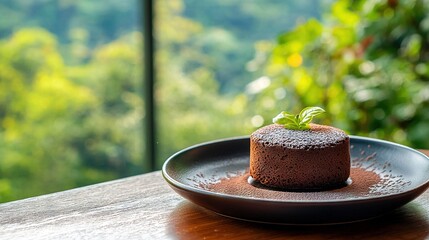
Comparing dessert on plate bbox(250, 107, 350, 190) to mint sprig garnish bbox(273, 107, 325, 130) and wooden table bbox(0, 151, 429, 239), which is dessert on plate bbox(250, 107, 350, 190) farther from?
wooden table bbox(0, 151, 429, 239)

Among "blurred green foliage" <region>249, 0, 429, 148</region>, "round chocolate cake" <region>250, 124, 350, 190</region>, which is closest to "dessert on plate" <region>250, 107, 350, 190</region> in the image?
"round chocolate cake" <region>250, 124, 350, 190</region>

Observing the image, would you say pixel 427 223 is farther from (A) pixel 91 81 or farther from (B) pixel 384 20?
(A) pixel 91 81

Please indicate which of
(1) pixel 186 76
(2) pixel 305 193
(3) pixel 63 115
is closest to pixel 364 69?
(1) pixel 186 76

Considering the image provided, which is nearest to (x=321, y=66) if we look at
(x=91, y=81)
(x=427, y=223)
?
(x=91, y=81)

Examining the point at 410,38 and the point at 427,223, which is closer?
the point at 427,223

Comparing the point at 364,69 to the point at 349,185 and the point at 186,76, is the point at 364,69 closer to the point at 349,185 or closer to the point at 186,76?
the point at 186,76

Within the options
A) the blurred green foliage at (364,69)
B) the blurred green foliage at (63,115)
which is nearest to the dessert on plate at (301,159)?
the blurred green foliage at (364,69)

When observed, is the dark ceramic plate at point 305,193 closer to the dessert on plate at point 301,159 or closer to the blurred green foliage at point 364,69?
the dessert on plate at point 301,159

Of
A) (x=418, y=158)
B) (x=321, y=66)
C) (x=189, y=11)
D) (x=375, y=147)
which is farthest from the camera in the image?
(x=189, y=11)
